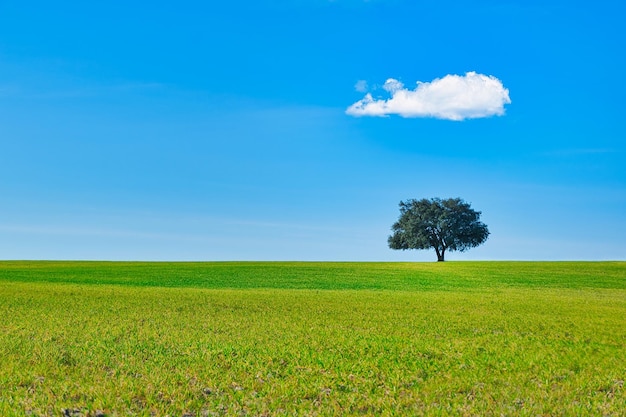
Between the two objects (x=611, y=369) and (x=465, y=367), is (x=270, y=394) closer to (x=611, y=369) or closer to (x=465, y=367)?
(x=465, y=367)

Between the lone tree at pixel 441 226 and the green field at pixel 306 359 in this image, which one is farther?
the lone tree at pixel 441 226

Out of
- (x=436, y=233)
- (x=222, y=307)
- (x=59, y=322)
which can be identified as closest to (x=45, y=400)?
(x=59, y=322)

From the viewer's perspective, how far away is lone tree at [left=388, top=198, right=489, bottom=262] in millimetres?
85750

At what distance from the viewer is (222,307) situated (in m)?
20.5

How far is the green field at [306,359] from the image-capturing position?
8.22m

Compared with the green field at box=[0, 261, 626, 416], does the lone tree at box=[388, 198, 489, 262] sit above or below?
above

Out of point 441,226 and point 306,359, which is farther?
point 441,226

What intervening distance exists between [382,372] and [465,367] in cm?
166

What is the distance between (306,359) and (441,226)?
76.5m

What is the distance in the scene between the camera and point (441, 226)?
85.0 meters

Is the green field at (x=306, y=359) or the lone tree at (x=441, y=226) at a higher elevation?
the lone tree at (x=441, y=226)

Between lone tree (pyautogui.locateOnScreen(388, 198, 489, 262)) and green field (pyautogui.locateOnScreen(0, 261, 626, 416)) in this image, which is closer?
green field (pyautogui.locateOnScreen(0, 261, 626, 416))

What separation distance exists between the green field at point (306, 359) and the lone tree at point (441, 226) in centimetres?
6452

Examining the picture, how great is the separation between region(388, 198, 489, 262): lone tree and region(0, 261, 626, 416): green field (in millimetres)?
64517
